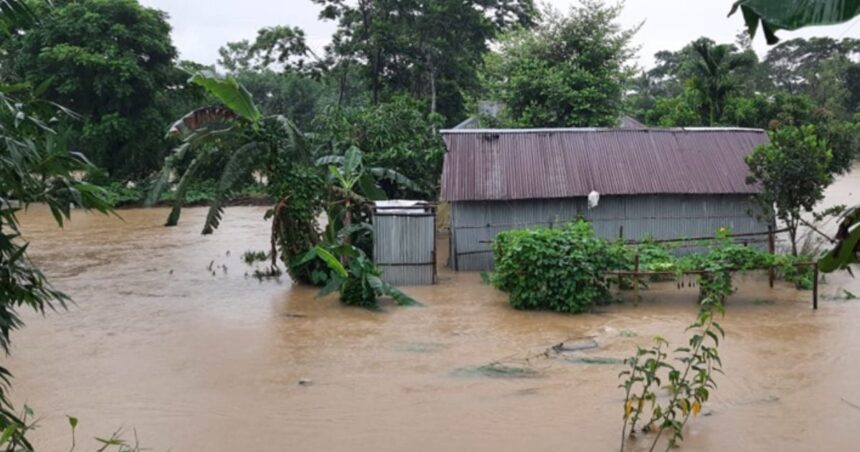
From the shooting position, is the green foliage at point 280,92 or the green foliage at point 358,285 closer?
the green foliage at point 358,285

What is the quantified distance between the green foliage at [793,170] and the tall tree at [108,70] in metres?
22.6

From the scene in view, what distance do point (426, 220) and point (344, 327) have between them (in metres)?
2.96

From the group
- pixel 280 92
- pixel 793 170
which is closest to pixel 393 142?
pixel 793 170

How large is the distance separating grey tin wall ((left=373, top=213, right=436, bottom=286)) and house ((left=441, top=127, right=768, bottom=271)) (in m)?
1.40

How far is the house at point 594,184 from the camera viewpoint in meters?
14.9

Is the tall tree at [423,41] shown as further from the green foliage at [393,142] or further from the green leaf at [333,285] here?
the green leaf at [333,285]

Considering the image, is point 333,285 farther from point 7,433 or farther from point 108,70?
point 108,70

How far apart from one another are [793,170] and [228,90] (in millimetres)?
9131

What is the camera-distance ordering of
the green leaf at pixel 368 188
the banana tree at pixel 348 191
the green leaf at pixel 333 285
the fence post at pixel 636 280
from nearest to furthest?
1. the fence post at pixel 636 280
2. the green leaf at pixel 333 285
3. the banana tree at pixel 348 191
4. the green leaf at pixel 368 188

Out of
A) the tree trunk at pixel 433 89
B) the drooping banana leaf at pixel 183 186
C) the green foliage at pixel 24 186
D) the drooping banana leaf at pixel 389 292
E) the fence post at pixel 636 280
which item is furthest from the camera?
the tree trunk at pixel 433 89

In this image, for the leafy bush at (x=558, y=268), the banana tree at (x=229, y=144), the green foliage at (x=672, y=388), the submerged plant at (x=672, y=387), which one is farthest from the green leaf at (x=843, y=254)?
the banana tree at (x=229, y=144)

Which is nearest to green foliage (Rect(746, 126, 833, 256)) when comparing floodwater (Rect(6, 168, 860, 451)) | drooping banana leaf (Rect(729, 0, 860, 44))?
floodwater (Rect(6, 168, 860, 451))

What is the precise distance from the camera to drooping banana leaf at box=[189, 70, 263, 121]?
35.7 feet

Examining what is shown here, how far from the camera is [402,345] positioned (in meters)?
10.0
